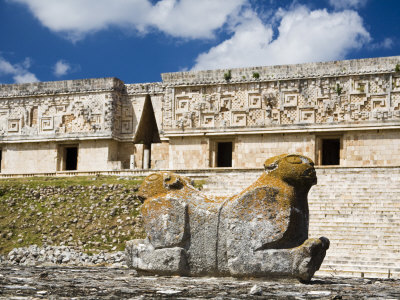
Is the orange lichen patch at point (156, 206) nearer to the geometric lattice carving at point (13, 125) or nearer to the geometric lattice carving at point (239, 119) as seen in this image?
the geometric lattice carving at point (239, 119)

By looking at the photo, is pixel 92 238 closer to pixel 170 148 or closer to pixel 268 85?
pixel 170 148

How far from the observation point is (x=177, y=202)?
809 centimetres

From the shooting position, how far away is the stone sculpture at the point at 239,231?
24.7 ft

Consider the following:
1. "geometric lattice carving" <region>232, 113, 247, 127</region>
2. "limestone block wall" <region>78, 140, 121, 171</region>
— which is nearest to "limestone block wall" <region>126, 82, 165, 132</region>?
"limestone block wall" <region>78, 140, 121, 171</region>

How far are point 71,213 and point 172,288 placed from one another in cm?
986

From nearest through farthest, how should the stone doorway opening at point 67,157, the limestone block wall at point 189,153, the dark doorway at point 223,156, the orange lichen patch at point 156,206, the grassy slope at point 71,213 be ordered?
the orange lichen patch at point 156,206
the grassy slope at point 71,213
the limestone block wall at point 189,153
the stone doorway opening at point 67,157
the dark doorway at point 223,156

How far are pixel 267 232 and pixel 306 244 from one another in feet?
1.65

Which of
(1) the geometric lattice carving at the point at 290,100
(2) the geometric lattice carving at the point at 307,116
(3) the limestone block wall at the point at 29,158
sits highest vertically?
(1) the geometric lattice carving at the point at 290,100

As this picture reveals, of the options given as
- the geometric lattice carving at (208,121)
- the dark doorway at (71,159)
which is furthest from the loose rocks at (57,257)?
the dark doorway at (71,159)

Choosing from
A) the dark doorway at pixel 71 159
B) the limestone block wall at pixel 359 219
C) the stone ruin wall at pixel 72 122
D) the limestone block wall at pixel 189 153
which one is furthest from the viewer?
the dark doorway at pixel 71 159

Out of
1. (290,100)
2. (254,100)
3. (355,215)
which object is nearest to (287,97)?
(290,100)

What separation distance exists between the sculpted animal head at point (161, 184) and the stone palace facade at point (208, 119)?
41.0ft

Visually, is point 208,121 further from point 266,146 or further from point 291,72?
point 291,72

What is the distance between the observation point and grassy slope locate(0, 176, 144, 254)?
47.6ft
